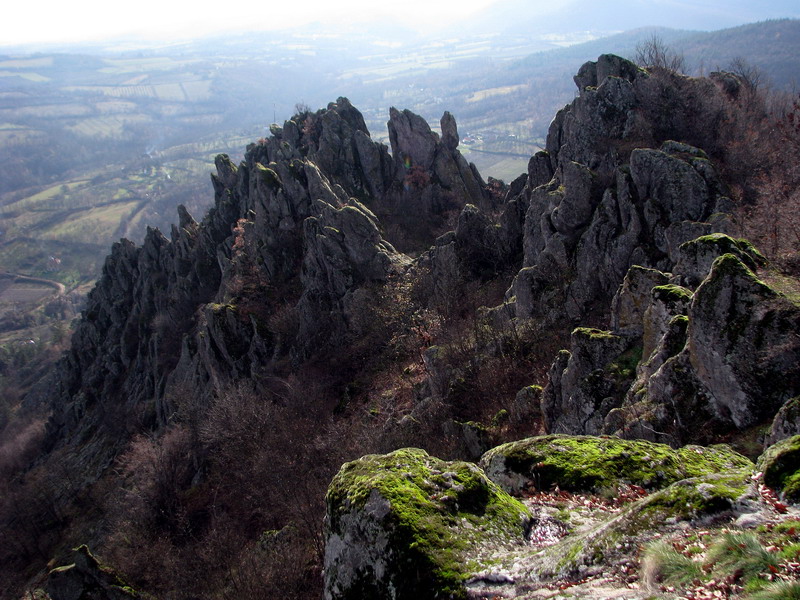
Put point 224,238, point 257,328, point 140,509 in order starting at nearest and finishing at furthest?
point 140,509 → point 257,328 → point 224,238

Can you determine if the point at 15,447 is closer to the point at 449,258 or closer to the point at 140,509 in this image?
the point at 140,509

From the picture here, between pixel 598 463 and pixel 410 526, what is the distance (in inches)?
177

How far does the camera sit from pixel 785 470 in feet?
25.5

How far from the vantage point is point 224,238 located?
6644 cm

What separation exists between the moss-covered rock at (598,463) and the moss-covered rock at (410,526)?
1.51m

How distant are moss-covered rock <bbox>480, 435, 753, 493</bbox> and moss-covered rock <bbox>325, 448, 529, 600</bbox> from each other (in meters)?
1.51

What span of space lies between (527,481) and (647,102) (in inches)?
1373

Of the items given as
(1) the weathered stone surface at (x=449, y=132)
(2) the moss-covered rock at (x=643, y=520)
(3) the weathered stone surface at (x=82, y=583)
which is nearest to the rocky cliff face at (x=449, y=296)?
(1) the weathered stone surface at (x=449, y=132)

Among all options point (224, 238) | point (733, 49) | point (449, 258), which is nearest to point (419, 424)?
point (449, 258)

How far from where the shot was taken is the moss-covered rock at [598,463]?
33.7 feet

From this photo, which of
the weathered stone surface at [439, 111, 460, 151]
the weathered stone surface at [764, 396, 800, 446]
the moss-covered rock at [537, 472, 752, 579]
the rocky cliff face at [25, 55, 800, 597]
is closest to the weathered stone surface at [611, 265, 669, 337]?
the rocky cliff face at [25, 55, 800, 597]

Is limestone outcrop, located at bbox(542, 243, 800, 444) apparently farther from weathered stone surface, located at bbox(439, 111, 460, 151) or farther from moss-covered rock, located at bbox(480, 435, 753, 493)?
weathered stone surface, located at bbox(439, 111, 460, 151)

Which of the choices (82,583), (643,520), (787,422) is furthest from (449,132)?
(643,520)

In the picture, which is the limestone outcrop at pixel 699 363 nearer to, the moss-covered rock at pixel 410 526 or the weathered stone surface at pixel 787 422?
the weathered stone surface at pixel 787 422
